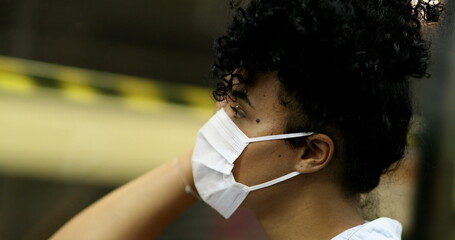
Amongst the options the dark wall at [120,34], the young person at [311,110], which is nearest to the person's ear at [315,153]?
the young person at [311,110]

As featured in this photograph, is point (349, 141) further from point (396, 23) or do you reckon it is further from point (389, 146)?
point (396, 23)

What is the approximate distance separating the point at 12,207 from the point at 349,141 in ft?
5.12

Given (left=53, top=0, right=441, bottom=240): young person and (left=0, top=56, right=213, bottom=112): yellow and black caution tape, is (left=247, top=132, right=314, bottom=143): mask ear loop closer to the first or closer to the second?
(left=53, top=0, right=441, bottom=240): young person

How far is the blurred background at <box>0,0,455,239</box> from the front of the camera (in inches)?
108

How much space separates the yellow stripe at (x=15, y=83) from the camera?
267 cm

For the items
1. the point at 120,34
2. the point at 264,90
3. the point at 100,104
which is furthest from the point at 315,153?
the point at 120,34

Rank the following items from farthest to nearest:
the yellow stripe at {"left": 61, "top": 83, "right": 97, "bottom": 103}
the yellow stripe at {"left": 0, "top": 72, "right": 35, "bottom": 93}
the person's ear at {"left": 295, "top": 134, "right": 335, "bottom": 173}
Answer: the yellow stripe at {"left": 61, "top": 83, "right": 97, "bottom": 103}, the yellow stripe at {"left": 0, "top": 72, "right": 35, "bottom": 93}, the person's ear at {"left": 295, "top": 134, "right": 335, "bottom": 173}

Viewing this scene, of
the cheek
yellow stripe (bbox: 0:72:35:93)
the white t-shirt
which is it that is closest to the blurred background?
yellow stripe (bbox: 0:72:35:93)

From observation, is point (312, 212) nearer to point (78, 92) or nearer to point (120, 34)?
point (78, 92)

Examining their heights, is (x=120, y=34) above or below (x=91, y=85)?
above

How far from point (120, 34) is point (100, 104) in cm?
34

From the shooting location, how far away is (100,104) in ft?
9.46

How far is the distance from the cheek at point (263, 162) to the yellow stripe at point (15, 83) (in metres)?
1.15

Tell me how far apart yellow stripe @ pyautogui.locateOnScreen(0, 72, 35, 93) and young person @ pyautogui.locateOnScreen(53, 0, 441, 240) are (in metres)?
0.98
